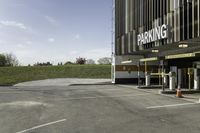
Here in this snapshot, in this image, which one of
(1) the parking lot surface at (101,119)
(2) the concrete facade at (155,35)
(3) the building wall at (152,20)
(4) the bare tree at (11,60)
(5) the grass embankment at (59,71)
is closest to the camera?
(1) the parking lot surface at (101,119)

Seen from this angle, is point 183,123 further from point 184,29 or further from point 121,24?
point 121,24

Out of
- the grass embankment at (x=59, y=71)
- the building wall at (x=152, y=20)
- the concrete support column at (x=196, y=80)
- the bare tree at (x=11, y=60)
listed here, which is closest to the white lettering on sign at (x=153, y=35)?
the building wall at (x=152, y=20)

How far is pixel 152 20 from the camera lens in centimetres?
2738

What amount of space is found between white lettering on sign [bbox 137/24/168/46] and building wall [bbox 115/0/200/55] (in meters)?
0.31

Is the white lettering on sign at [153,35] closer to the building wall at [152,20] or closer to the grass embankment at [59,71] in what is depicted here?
the building wall at [152,20]

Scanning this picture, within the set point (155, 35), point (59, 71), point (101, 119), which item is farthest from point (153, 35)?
point (59, 71)

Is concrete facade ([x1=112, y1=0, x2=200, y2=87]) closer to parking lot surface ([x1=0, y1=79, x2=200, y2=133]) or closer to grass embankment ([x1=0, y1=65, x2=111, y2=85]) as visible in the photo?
parking lot surface ([x1=0, y1=79, x2=200, y2=133])

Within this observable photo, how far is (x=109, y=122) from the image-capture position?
37.3 ft

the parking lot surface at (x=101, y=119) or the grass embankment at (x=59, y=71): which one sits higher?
the grass embankment at (x=59, y=71)

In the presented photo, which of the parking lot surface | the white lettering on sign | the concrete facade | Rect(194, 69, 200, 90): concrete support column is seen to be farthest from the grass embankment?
the parking lot surface

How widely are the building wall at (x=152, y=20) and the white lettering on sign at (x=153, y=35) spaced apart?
309mm

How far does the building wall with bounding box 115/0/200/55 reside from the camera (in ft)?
69.3

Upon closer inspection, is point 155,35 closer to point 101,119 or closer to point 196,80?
point 196,80

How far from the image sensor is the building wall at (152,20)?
21.1 metres
